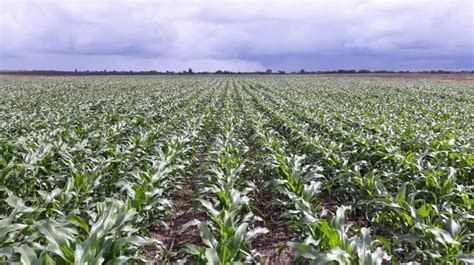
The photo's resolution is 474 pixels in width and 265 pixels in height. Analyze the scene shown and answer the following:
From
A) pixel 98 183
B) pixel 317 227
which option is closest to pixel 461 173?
pixel 317 227

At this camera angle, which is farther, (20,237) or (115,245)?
(20,237)

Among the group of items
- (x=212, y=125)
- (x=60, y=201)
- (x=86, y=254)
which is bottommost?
(x=212, y=125)

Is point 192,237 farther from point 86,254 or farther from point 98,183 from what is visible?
point 86,254

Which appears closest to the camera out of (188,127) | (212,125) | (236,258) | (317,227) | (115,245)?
(115,245)

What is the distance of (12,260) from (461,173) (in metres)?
5.60

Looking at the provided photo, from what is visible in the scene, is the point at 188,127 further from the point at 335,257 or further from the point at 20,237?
the point at 335,257

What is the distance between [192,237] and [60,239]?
225 centimetres

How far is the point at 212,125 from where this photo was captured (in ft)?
40.0

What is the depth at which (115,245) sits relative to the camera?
2.77 m

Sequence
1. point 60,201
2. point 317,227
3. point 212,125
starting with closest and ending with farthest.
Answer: point 317,227
point 60,201
point 212,125

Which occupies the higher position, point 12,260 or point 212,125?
point 12,260

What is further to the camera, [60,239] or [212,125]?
[212,125]

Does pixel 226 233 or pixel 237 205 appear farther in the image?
pixel 237 205

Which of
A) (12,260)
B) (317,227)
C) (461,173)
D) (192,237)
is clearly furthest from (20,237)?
(461,173)
